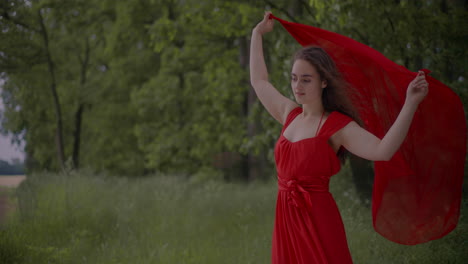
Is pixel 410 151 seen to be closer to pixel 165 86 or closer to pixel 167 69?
pixel 165 86

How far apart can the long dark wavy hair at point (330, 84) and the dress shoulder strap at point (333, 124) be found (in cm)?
10

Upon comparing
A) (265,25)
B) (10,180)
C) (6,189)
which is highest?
(265,25)

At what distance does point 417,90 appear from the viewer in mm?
2172

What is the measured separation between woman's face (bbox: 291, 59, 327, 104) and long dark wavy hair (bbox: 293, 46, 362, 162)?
1.2 inches

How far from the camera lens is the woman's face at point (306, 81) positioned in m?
2.63

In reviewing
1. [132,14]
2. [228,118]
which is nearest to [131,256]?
[228,118]

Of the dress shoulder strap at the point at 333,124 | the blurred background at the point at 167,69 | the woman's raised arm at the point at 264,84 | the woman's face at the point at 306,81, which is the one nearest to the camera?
the dress shoulder strap at the point at 333,124

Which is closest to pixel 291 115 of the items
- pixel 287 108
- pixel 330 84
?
pixel 287 108

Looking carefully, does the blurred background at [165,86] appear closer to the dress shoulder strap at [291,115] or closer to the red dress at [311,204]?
the red dress at [311,204]

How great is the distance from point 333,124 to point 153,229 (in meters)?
4.09

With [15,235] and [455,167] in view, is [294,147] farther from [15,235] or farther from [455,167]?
[15,235]

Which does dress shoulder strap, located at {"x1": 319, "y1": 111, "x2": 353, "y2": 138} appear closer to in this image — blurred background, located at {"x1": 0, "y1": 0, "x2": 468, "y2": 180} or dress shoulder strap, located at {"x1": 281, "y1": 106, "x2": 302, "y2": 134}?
dress shoulder strap, located at {"x1": 281, "y1": 106, "x2": 302, "y2": 134}

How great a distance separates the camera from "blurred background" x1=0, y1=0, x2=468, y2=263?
5.48 m

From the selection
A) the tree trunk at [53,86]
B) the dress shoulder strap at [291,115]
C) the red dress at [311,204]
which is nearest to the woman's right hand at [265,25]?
the dress shoulder strap at [291,115]
